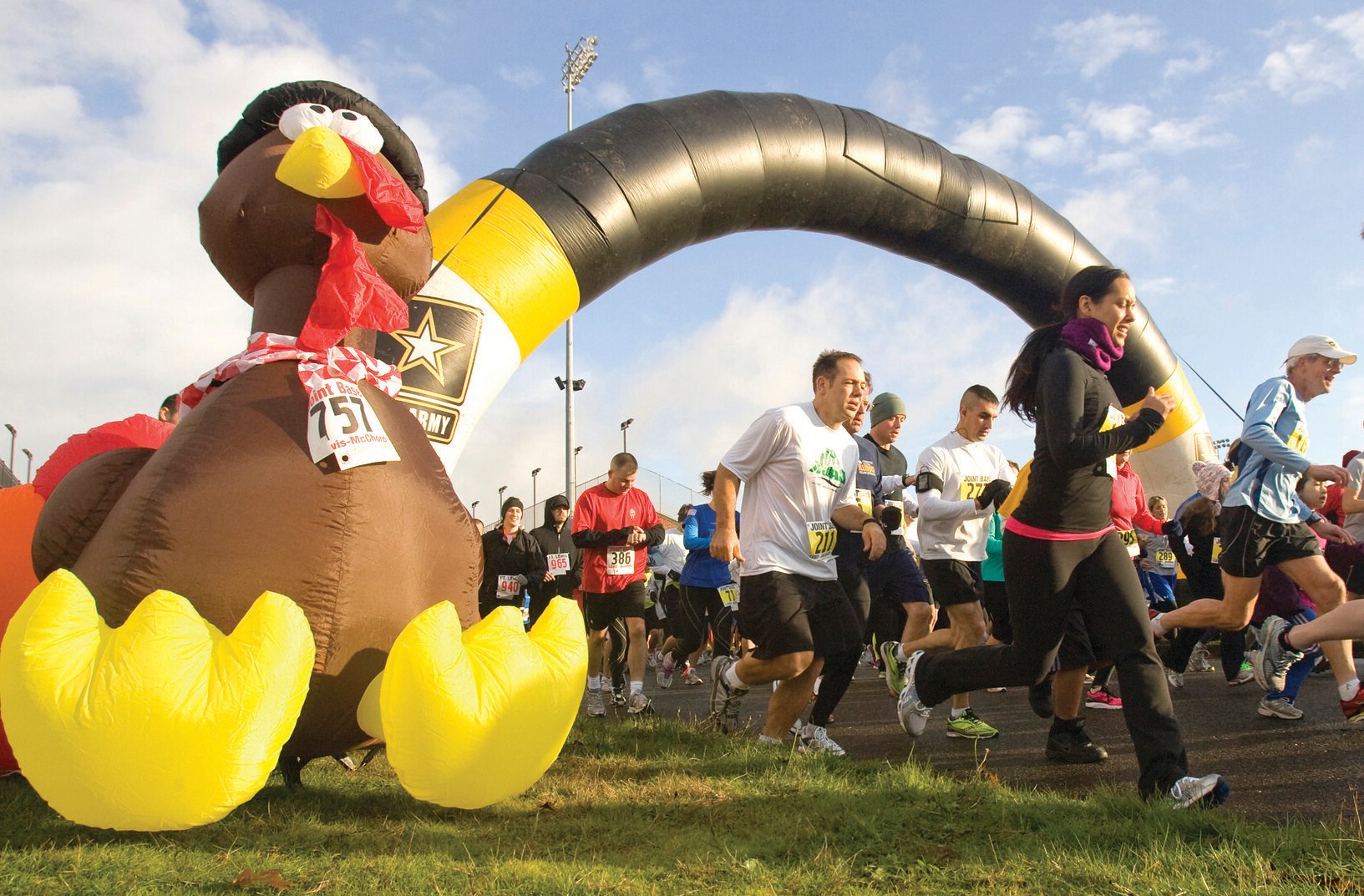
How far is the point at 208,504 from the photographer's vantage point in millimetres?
2676

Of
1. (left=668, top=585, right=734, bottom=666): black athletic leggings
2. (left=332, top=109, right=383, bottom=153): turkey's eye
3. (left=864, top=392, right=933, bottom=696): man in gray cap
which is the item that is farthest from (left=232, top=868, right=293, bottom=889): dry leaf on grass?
(left=668, top=585, right=734, bottom=666): black athletic leggings

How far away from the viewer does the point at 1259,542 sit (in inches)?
209

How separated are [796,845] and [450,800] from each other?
108 centimetres

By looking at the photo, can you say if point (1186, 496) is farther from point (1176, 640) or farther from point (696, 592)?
point (696, 592)

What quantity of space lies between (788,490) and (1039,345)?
4.52ft

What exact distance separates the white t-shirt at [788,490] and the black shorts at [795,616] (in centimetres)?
6

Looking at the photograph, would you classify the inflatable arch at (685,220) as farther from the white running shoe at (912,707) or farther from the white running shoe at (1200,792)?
the white running shoe at (1200,792)

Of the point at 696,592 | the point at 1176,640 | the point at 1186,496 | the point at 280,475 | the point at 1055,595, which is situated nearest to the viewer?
the point at 280,475

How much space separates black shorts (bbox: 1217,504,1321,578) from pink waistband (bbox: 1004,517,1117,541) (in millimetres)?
1849

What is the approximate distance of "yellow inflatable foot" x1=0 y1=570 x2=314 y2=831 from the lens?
2.28 metres

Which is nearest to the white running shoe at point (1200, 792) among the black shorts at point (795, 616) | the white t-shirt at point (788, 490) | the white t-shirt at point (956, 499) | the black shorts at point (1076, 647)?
the black shorts at point (1076, 647)

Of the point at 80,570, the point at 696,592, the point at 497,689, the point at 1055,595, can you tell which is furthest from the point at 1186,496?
the point at 80,570

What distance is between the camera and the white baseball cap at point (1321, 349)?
5.36 metres

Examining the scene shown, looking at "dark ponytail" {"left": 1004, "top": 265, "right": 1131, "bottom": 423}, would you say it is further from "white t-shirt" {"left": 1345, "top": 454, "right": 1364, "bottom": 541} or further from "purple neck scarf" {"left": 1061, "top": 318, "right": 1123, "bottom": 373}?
"white t-shirt" {"left": 1345, "top": 454, "right": 1364, "bottom": 541}
